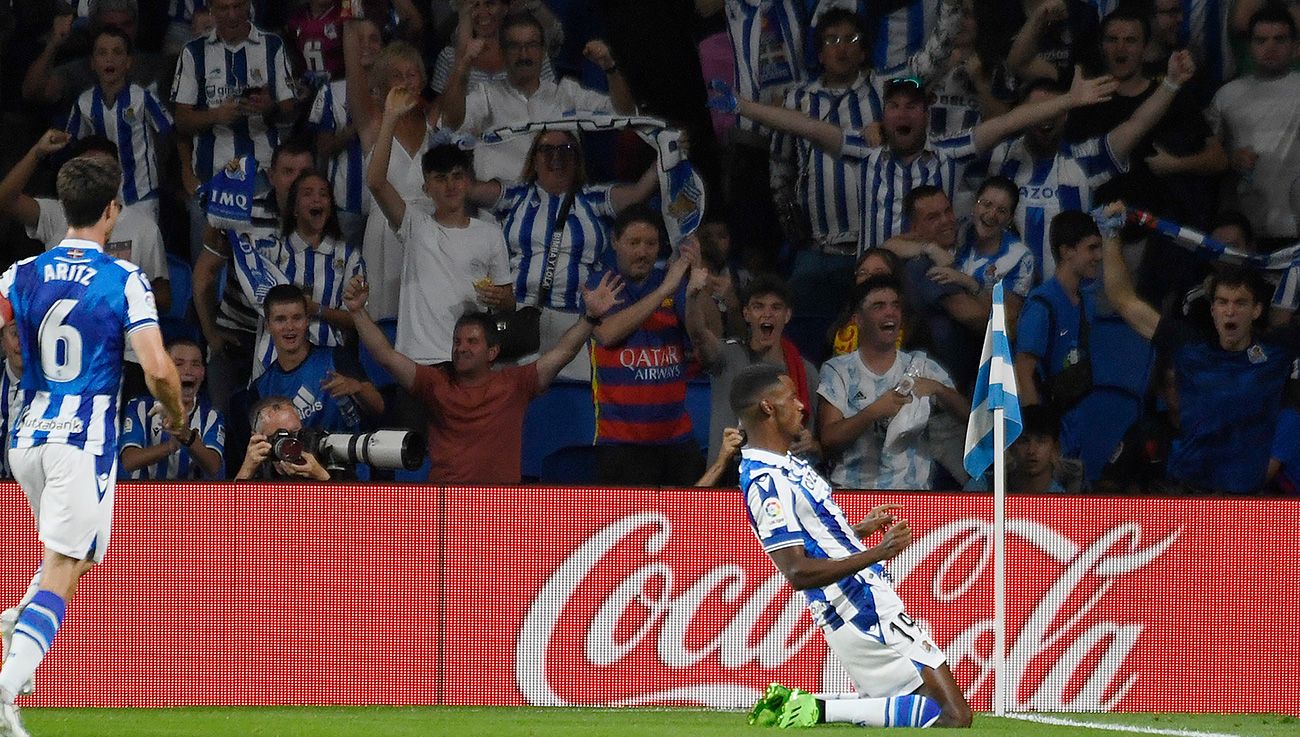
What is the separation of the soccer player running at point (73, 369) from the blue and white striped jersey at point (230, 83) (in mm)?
5978

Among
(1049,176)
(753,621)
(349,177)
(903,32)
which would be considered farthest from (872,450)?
(349,177)

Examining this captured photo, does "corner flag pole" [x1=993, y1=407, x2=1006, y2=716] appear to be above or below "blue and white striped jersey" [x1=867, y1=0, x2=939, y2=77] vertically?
below

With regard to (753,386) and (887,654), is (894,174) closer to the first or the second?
(753,386)

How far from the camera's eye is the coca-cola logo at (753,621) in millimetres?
9797

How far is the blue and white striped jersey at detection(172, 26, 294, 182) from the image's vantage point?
12547 mm

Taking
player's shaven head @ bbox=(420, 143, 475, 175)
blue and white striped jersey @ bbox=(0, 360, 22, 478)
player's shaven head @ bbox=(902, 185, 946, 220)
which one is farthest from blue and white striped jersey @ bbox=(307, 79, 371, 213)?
player's shaven head @ bbox=(902, 185, 946, 220)

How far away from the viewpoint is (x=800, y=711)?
A: 24.2 ft

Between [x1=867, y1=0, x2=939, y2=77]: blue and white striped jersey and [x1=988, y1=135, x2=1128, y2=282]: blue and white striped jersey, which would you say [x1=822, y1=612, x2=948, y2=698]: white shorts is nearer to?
[x1=988, y1=135, x2=1128, y2=282]: blue and white striped jersey

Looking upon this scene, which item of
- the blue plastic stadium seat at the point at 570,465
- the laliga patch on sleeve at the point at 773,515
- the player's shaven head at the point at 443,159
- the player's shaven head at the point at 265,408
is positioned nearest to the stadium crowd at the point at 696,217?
the player's shaven head at the point at 443,159

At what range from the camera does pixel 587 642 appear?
9805mm

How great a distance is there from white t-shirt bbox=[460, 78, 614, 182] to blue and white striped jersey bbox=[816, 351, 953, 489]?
277cm

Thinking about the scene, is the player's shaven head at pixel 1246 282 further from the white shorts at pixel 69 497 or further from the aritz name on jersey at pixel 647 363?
the white shorts at pixel 69 497

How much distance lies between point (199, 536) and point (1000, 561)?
169 inches

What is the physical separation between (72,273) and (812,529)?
9.79ft
